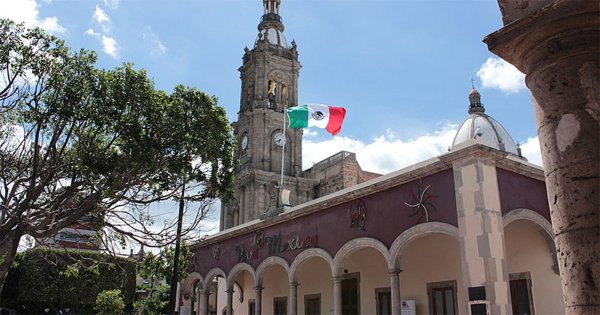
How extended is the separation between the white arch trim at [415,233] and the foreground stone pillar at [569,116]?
7.97m

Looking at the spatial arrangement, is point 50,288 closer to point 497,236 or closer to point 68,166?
point 68,166

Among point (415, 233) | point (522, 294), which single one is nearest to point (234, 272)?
point (415, 233)

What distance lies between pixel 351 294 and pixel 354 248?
3.89 m

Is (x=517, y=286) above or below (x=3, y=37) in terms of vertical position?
below

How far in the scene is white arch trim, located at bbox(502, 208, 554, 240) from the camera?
1145 cm

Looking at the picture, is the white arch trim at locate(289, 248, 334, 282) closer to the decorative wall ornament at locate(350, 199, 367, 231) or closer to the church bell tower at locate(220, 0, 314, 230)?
the decorative wall ornament at locate(350, 199, 367, 231)

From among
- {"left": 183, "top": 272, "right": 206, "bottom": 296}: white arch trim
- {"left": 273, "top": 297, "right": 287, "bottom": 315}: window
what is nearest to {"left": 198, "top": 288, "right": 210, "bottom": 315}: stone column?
{"left": 183, "top": 272, "right": 206, "bottom": 296}: white arch trim

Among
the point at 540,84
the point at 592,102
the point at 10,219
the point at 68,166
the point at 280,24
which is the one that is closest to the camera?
the point at 592,102

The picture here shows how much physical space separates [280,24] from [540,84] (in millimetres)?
45790

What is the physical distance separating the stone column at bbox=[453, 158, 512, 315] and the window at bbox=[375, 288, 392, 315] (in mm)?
5539

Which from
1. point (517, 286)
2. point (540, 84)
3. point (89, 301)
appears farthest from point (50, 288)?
point (540, 84)

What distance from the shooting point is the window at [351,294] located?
17219 mm

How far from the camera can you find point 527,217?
11750 mm

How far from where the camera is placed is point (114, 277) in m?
28.7
